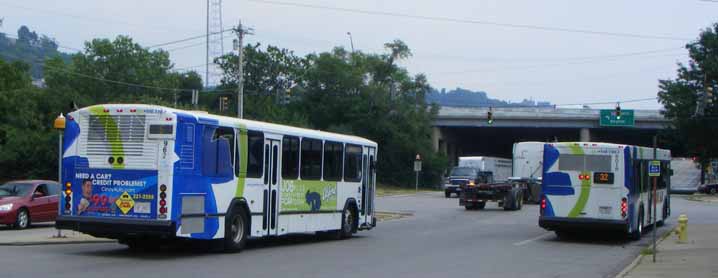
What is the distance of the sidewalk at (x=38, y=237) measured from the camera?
20641 mm

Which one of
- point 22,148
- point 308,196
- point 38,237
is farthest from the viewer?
point 22,148

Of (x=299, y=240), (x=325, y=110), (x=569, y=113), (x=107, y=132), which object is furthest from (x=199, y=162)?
(x=569, y=113)

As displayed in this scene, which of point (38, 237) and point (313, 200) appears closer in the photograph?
point (38, 237)

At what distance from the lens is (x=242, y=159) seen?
19609mm

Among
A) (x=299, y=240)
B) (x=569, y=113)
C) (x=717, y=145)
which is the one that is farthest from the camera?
(x=569, y=113)

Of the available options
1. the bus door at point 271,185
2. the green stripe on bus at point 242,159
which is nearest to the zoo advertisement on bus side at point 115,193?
the green stripe on bus at point 242,159

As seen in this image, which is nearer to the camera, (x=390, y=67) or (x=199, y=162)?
(x=199, y=162)

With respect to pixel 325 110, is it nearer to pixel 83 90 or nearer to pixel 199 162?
pixel 83 90

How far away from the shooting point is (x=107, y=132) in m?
17.9

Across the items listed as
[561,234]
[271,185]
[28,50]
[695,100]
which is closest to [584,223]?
[561,234]

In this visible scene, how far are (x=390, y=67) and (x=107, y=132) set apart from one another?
234 feet

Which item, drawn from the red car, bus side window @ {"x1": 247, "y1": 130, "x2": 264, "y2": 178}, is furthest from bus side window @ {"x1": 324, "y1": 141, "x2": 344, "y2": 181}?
the red car

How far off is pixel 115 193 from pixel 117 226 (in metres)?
0.62

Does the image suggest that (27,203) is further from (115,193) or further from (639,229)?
(639,229)
